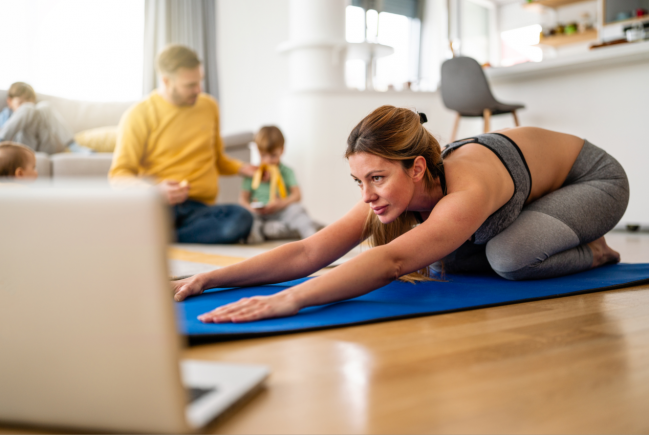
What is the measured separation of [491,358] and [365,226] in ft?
1.96

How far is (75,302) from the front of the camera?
1.64 feet

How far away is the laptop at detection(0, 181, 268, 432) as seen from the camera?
18.3 inches

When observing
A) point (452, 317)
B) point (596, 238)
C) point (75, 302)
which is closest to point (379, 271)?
point (452, 317)

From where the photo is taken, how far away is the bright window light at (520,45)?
772cm

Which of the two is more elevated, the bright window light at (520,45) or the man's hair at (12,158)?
the bright window light at (520,45)

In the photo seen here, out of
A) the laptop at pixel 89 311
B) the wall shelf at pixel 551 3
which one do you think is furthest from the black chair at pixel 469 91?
the wall shelf at pixel 551 3

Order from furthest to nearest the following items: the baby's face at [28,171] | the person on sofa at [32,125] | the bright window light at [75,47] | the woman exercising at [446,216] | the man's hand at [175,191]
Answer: the bright window light at [75,47], the person on sofa at [32,125], the man's hand at [175,191], the baby's face at [28,171], the woman exercising at [446,216]

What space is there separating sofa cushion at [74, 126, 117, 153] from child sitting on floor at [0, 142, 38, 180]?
1.60 metres

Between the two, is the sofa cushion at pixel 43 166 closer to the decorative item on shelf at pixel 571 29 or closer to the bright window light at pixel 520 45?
the decorative item on shelf at pixel 571 29

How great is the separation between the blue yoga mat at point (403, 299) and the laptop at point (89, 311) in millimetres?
347

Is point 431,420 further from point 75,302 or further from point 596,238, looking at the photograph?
point 596,238

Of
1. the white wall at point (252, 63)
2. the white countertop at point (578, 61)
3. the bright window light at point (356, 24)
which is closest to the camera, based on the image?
the white countertop at point (578, 61)

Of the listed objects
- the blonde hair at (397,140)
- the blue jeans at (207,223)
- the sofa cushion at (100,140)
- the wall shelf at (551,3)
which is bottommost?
the blue jeans at (207,223)

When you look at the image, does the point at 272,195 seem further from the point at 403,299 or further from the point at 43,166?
the point at 403,299
